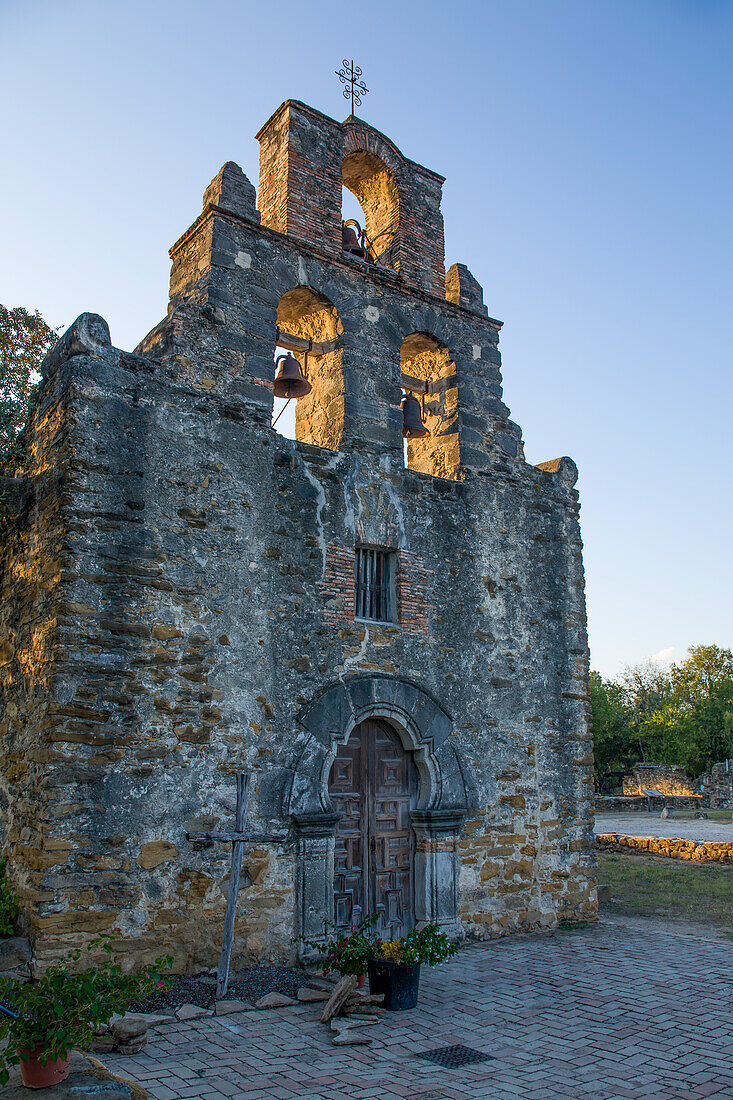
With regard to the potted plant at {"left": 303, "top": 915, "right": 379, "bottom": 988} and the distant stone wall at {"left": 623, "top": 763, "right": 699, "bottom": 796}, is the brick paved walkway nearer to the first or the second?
the potted plant at {"left": 303, "top": 915, "right": 379, "bottom": 988}

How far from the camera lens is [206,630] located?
708 cm

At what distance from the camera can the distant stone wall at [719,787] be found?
Result: 102ft

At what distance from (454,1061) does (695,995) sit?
260 cm

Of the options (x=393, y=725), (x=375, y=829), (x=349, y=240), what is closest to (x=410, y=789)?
(x=375, y=829)

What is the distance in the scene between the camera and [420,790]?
27.4 feet

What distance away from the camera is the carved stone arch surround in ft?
23.7

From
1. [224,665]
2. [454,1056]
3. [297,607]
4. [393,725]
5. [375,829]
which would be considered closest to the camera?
[454,1056]

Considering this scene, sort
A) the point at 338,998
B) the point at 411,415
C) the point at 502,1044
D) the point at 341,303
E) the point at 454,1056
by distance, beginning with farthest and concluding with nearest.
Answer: the point at 411,415 < the point at 341,303 < the point at 338,998 < the point at 502,1044 < the point at 454,1056

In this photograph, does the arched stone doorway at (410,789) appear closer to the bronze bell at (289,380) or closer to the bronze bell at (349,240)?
the bronze bell at (289,380)

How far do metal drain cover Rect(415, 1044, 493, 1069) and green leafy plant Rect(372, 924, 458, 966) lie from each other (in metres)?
0.76

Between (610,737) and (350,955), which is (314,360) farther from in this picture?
(610,737)

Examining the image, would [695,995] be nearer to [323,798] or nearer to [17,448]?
[323,798]

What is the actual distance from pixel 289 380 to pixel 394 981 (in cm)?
573

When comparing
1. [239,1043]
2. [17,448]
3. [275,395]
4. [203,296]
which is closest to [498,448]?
[275,395]
